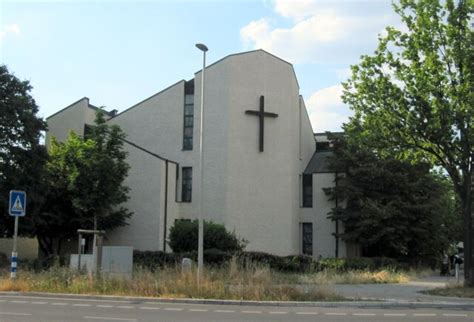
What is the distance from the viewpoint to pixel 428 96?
78.8 feet

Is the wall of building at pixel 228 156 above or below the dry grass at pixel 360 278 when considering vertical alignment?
above

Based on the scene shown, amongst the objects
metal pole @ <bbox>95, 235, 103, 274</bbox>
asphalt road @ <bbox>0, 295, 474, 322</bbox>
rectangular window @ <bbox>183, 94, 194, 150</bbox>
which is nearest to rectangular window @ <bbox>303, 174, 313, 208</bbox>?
rectangular window @ <bbox>183, 94, 194, 150</bbox>

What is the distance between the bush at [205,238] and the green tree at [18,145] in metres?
8.28

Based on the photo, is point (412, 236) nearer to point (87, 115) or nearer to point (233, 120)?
point (233, 120)

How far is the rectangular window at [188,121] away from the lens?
4394 centimetres

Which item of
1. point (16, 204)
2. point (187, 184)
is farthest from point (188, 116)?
point (16, 204)

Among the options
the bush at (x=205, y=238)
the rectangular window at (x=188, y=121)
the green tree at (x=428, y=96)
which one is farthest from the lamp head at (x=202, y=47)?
the rectangular window at (x=188, y=121)

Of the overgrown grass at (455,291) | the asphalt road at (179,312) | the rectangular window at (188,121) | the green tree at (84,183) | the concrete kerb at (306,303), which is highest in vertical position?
the rectangular window at (188,121)

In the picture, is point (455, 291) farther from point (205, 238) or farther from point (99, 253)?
point (205, 238)

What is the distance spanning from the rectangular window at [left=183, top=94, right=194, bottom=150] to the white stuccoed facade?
32 centimetres

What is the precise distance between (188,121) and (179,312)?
30.2 m

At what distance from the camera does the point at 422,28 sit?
2420cm

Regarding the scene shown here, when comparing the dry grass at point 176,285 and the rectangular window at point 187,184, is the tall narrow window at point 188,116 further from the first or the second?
the dry grass at point 176,285

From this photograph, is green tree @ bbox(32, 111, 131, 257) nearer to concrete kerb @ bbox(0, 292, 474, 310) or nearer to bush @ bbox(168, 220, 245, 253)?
bush @ bbox(168, 220, 245, 253)
